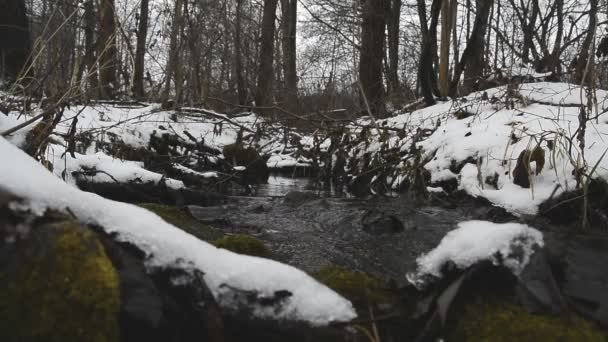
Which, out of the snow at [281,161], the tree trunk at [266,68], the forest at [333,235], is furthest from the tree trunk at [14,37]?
the tree trunk at [266,68]

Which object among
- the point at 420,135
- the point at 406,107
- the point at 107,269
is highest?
the point at 406,107

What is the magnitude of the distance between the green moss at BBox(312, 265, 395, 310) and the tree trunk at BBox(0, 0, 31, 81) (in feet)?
20.2

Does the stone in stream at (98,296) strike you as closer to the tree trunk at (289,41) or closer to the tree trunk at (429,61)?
the tree trunk at (429,61)

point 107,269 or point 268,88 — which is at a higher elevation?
point 268,88

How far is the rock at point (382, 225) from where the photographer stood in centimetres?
279

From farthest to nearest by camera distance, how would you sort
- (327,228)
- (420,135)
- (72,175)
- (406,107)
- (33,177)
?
(406,107) < (420,135) < (72,175) < (327,228) < (33,177)

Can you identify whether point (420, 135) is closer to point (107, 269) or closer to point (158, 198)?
point (158, 198)

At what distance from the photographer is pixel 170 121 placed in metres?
6.20

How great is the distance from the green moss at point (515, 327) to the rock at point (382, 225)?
4.95 feet

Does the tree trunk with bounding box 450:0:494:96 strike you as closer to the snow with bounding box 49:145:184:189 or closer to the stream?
the stream

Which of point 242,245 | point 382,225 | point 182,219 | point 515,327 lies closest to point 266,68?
point 382,225

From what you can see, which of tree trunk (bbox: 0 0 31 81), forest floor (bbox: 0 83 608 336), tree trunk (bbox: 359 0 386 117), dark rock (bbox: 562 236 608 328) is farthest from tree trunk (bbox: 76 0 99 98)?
tree trunk (bbox: 359 0 386 117)

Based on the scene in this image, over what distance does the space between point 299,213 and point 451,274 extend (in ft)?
7.08

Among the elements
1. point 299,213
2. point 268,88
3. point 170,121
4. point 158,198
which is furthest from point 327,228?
point 268,88
